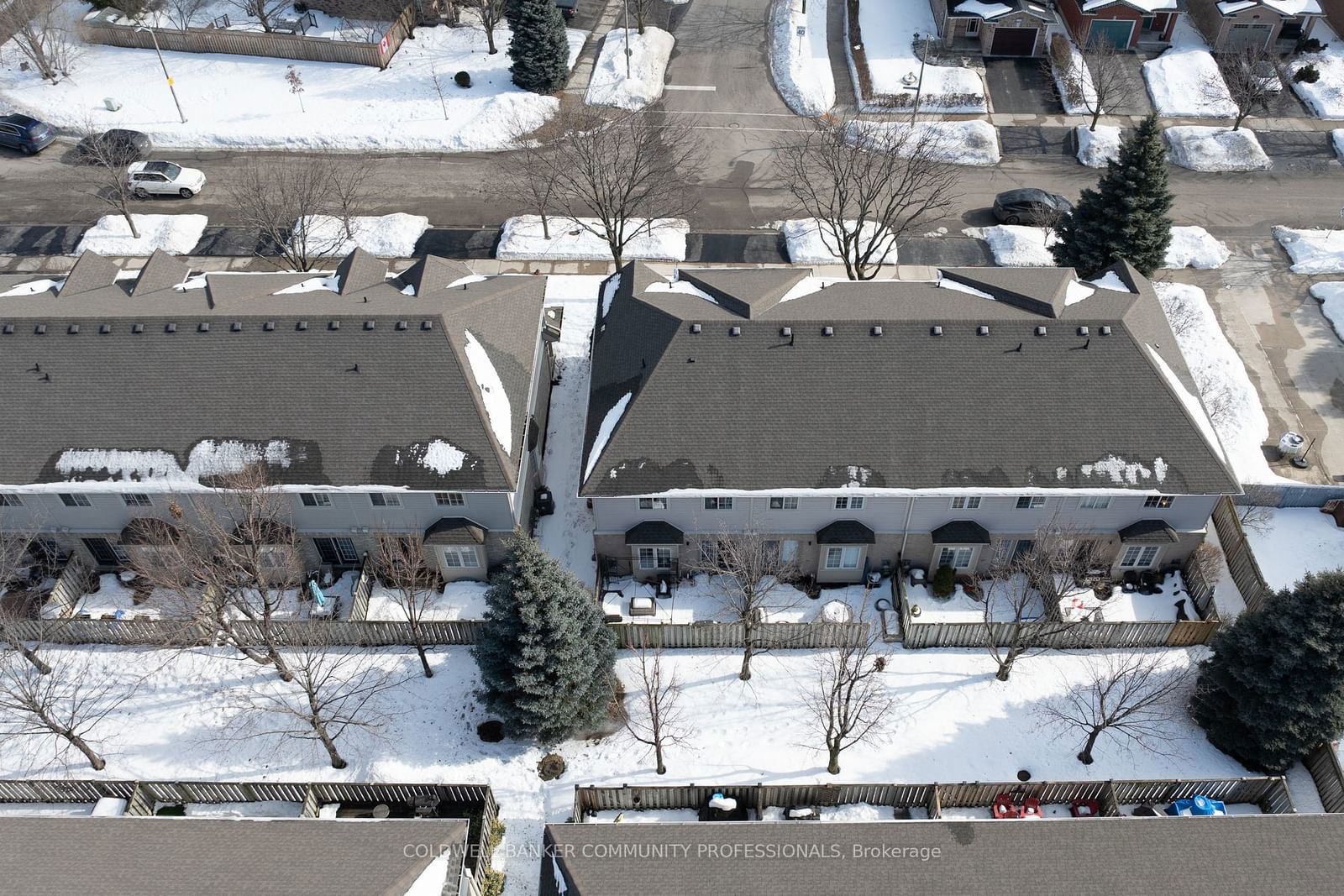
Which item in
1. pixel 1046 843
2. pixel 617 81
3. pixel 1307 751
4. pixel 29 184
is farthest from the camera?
pixel 617 81

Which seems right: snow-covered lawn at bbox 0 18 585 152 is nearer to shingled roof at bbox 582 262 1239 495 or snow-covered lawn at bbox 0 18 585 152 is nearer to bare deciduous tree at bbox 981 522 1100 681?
shingled roof at bbox 582 262 1239 495

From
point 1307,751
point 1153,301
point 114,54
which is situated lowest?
point 1307,751

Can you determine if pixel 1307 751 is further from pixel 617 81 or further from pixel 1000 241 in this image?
pixel 617 81

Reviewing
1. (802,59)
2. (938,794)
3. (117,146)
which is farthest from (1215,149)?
(117,146)

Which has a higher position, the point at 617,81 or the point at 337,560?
the point at 617,81

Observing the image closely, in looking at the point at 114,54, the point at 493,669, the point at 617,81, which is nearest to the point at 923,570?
the point at 493,669

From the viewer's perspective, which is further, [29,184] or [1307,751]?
[29,184]

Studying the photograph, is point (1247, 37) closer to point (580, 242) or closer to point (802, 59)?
point (802, 59)
